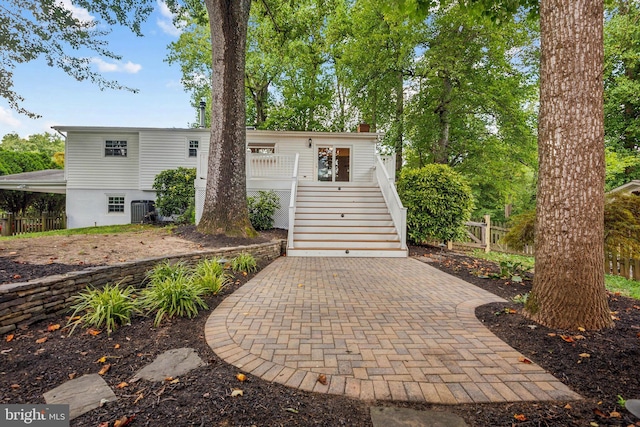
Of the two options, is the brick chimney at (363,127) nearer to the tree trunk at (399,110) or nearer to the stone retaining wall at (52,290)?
the tree trunk at (399,110)

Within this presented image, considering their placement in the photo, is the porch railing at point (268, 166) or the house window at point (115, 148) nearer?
the porch railing at point (268, 166)

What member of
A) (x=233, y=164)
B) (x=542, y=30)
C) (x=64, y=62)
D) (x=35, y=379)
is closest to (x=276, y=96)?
(x=64, y=62)

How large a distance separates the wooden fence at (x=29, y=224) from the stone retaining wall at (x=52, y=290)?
13341mm

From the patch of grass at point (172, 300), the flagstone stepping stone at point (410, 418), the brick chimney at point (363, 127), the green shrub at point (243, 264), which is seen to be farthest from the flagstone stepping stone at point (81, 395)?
the brick chimney at point (363, 127)

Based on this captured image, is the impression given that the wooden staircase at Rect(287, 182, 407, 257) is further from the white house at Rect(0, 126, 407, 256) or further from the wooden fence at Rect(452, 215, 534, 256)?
the wooden fence at Rect(452, 215, 534, 256)

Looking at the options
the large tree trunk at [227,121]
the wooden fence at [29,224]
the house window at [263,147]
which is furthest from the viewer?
the house window at [263,147]

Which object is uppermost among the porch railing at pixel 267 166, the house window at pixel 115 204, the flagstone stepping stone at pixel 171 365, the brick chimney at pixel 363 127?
the brick chimney at pixel 363 127

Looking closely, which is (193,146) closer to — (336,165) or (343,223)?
(336,165)

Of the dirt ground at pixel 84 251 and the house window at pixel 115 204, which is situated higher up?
the house window at pixel 115 204

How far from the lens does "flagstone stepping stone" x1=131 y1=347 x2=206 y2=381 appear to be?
7.06 feet

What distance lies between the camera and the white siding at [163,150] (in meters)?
13.9

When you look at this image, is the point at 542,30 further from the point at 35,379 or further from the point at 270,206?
the point at 270,206

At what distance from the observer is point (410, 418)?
5.74 ft

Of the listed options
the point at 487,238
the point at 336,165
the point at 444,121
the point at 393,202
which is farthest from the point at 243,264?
the point at 444,121
